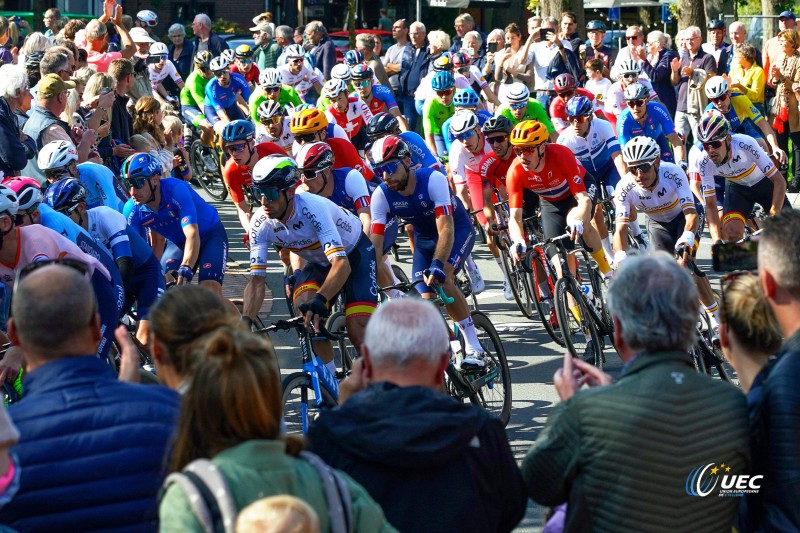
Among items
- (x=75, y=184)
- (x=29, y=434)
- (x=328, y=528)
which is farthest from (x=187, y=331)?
(x=75, y=184)

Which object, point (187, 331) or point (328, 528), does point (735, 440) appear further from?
point (187, 331)

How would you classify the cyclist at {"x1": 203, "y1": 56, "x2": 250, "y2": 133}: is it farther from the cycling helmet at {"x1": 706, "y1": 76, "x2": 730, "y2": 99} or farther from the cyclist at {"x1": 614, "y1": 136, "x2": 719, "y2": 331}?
the cyclist at {"x1": 614, "y1": 136, "x2": 719, "y2": 331}

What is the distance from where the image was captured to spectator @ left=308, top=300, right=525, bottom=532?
10.9ft

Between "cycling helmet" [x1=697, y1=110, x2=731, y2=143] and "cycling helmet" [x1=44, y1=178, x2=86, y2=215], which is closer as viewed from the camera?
"cycling helmet" [x1=44, y1=178, x2=86, y2=215]

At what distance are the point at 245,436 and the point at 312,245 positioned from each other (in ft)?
15.0

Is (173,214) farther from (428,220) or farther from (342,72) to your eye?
(342,72)

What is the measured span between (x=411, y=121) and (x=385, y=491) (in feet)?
51.7

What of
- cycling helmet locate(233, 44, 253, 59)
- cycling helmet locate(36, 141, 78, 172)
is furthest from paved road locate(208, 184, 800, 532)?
cycling helmet locate(233, 44, 253, 59)

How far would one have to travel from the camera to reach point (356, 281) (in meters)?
7.59

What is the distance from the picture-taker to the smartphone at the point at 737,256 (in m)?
3.96

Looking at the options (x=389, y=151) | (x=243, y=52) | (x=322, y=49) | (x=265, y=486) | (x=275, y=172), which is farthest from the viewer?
(x=322, y=49)

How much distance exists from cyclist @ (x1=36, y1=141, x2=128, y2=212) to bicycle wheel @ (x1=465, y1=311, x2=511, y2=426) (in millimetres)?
2919

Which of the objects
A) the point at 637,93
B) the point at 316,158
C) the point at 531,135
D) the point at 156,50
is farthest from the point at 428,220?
the point at 156,50

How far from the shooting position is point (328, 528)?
2.89 metres
